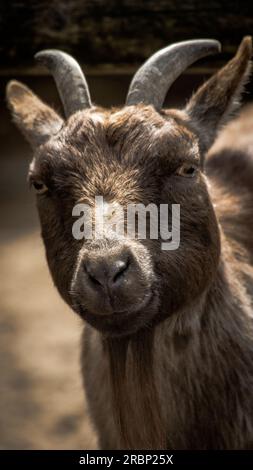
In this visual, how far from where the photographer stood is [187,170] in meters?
3.61

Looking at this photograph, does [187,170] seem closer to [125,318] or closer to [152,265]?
[152,265]

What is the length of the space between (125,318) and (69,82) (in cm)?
138

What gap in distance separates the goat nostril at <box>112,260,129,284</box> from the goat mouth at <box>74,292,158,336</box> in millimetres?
178

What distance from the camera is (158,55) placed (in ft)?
13.0

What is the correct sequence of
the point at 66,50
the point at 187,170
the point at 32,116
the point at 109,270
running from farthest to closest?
the point at 66,50, the point at 32,116, the point at 187,170, the point at 109,270

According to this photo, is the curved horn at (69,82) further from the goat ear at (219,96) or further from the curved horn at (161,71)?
the goat ear at (219,96)

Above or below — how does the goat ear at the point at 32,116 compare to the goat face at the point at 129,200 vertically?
above

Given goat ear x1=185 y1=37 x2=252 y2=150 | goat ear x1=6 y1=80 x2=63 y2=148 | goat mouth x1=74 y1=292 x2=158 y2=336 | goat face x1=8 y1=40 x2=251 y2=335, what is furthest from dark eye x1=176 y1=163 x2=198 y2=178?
goat ear x1=6 y1=80 x2=63 y2=148

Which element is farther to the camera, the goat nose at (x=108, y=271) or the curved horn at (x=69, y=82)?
the curved horn at (x=69, y=82)

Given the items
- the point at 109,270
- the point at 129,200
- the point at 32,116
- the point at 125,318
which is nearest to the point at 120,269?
the point at 109,270

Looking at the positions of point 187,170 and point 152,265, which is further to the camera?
point 187,170

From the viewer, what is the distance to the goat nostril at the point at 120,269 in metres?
3.08

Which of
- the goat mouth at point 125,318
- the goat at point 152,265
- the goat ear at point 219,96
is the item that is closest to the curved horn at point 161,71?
the goat at point 152,265

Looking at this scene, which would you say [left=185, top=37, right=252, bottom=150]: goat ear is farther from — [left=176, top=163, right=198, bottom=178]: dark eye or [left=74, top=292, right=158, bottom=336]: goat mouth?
[left=74, top=292, right=158, bottom=336]: goat mouth
